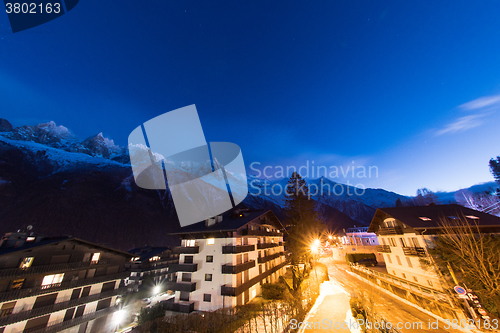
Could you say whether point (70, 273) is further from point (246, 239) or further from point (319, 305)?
point (319, 305)

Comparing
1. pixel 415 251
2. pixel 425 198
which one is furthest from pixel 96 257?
pixel 425 198

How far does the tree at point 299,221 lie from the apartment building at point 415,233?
1092 cm

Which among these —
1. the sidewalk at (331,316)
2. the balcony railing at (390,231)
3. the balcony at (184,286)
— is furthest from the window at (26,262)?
the balcony railing at (390,231)

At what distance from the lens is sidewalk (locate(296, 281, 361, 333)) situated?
43.9 feet

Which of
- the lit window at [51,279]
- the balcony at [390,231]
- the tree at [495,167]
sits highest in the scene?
the tree at [495,167]

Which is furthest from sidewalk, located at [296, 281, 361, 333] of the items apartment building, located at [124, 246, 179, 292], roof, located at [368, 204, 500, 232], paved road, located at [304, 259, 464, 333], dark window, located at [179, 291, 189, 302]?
apartment building, located at [124, 246, 179, 292]

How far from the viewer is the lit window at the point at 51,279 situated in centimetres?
2184

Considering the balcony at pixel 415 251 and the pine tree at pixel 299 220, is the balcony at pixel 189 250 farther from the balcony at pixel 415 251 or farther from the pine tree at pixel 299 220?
the balcony at pixel 415 251

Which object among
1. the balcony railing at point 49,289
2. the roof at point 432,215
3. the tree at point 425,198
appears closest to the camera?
the balcony railing at point 49,289

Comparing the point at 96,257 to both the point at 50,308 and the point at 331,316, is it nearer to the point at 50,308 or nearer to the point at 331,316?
the point at 50,308

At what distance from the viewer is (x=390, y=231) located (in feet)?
84.6

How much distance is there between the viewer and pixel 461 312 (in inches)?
541

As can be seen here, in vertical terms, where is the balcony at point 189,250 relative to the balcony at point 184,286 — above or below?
above

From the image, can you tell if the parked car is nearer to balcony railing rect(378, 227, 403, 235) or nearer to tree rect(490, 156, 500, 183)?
balcony railing rect(378, 227, 403, 235)
